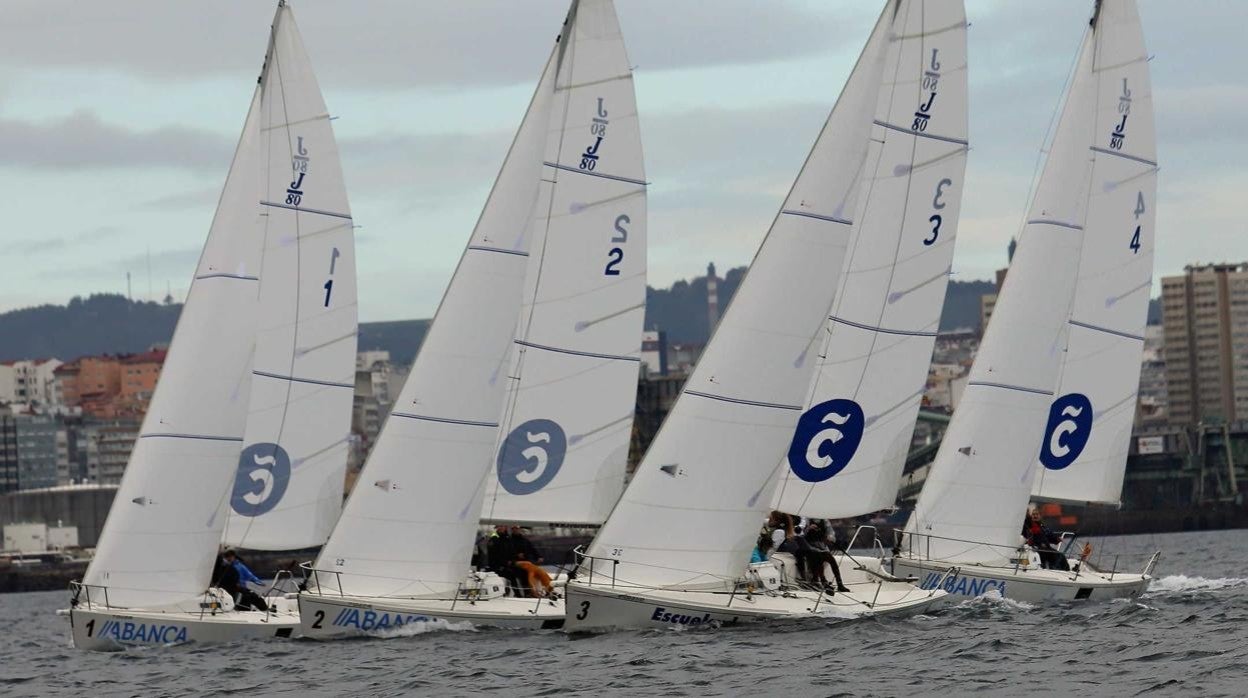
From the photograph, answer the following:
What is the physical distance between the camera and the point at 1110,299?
109 ft

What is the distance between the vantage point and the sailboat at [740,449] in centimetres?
2494

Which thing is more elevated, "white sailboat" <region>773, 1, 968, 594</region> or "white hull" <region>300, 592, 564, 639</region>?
"white sailboat" <region>773, 1, 968, 594</region>

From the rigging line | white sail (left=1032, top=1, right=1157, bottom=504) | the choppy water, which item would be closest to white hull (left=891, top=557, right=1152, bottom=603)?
the choppy water

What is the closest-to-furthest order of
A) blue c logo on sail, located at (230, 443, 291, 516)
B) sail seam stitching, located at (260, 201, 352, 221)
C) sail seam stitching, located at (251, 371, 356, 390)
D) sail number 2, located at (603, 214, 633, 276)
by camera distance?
sail number 2, located at (603, 214, 633, 276) → blue c logo on sail, located at (230, 443, 291, 516) → sail seam stitching, located at (251, 371, 356, 390) → sail seam stitching, located at (260, 201, 352, 221)

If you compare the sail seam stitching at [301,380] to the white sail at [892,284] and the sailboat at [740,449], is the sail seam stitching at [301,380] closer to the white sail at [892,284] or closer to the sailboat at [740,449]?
the white sail at [892,284]

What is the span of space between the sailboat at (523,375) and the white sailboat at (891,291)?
2.62m

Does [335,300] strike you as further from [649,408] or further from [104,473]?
[104,473]

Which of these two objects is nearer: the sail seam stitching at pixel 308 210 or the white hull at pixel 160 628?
the white hull at pixel 160 628

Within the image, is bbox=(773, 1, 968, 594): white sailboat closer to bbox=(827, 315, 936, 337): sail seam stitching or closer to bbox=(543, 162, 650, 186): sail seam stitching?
bbox=(827, 315, 936, 337): sail seam stitching

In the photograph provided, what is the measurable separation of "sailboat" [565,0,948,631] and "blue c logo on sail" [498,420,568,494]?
3.22m

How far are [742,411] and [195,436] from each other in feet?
23.6

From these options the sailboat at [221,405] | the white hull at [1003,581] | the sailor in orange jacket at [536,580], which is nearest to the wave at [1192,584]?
the white hull at [1003,581]

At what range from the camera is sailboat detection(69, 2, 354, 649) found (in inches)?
1072

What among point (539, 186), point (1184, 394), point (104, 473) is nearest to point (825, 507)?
point (539, 186)
